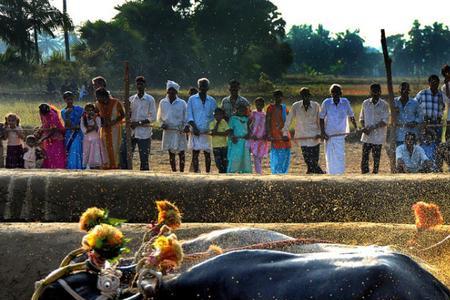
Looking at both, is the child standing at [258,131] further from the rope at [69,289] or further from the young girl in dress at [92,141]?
the rope at [69,289]

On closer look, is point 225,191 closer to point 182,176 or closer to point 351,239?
point 182,176

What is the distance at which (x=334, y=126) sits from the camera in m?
13.1

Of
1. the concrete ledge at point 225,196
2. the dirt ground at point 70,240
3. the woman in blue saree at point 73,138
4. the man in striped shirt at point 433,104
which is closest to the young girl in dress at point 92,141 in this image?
the woman in blue saree at point 73,138

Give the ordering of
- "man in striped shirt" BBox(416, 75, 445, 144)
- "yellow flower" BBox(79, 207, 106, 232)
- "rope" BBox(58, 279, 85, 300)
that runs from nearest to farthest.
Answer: "rope" BBox(58, 279, 85, 300) < "yellow flower" BBox(79, 207, 106, 232) < "man in striped shirt" BBox(416, 75, 445, 144)

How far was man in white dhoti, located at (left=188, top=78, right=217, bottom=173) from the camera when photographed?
13242 mm

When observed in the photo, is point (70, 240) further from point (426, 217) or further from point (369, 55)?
point (369, 55)

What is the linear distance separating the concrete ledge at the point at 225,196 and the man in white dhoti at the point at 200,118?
278cm

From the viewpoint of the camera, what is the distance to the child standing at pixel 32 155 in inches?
521

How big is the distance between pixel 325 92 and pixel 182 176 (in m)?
21.7

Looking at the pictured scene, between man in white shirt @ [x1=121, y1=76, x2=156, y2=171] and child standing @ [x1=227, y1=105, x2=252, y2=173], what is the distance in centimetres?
120

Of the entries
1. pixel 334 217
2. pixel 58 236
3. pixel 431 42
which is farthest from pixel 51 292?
pixel 431 42

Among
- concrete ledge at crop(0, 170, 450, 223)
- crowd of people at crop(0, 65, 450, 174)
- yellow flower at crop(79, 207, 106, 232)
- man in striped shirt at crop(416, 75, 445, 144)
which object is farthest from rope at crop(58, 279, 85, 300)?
man in striped shirt at crop(416, 75, 445, 144)

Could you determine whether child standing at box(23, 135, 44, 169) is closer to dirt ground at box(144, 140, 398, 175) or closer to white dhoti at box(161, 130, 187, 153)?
white dhoti at box(161, 130, 187, 153)

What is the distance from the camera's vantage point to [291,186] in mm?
9992
